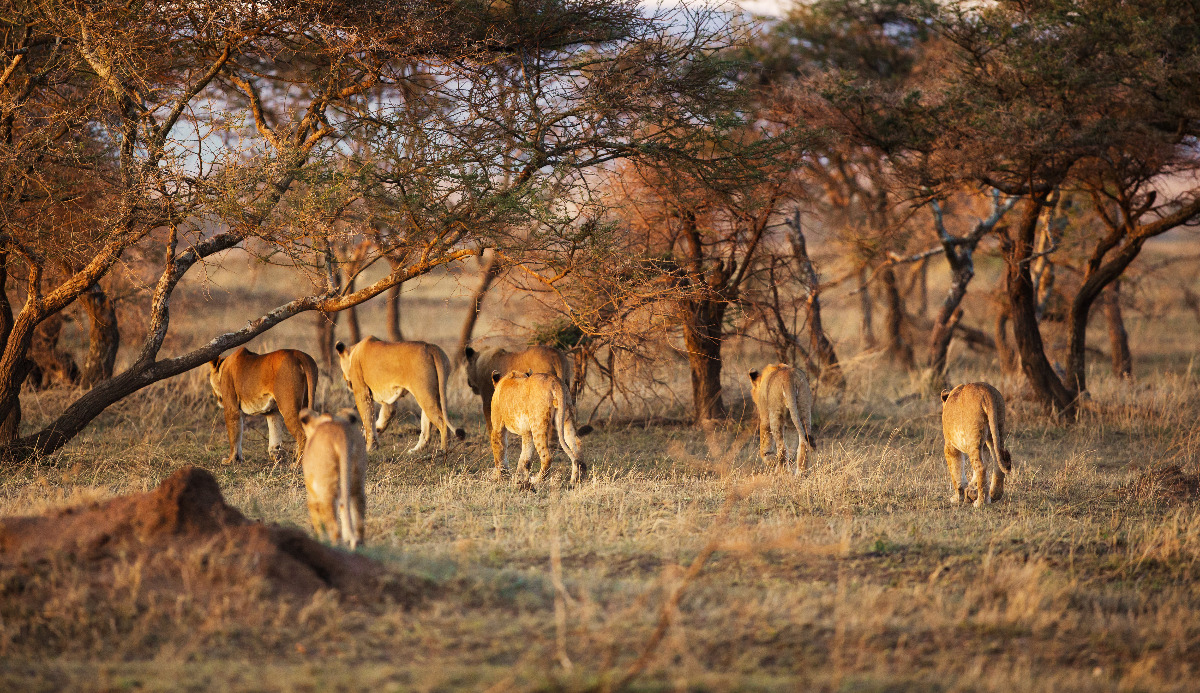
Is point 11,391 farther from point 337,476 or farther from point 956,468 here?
point 956,468

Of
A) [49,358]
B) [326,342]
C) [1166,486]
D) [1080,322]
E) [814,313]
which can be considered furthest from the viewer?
[326,342]

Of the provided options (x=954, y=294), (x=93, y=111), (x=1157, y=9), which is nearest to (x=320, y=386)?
(x=93, y=111)

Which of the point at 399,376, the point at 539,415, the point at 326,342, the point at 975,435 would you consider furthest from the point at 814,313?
the point at 326,342

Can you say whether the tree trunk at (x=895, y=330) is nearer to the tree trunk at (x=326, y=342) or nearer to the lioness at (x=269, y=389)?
the tree trunk at (x=326, y=342)

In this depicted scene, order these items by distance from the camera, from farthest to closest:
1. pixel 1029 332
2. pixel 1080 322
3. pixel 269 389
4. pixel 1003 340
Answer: pixel 1003 340 → pixel 1080 322 → pixel 1029 332 → pixel 269 389

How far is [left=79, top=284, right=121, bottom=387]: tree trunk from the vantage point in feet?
47.5

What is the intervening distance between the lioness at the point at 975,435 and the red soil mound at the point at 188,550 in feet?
17.9

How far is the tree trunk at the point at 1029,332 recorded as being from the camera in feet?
48.8

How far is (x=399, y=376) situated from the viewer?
11805 mm

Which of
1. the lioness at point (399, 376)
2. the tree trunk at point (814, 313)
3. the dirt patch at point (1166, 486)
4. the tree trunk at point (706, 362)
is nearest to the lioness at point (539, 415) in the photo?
the lioness at point (399, 376)

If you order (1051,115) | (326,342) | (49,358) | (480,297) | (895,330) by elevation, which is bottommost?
(895,330)

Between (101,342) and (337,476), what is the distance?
31.2 ft

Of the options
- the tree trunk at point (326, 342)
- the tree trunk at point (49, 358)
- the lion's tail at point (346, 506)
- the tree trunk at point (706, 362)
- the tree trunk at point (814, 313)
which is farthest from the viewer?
the tree trunk at point (326, 342)

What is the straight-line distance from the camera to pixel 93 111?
10.8m
